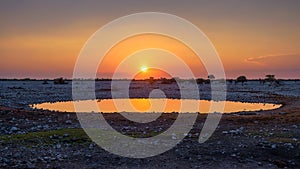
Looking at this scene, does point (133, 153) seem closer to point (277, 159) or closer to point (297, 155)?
point (277, 159)

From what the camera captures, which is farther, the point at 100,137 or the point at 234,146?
the point at 100,137

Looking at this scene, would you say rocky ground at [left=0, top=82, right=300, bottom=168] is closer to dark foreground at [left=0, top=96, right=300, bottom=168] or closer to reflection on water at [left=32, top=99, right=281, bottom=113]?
dark foreground at [left=0, top=96, right=300, bottom=168]

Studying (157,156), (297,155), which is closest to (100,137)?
(157,156)

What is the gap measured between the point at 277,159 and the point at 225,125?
26.1 ft

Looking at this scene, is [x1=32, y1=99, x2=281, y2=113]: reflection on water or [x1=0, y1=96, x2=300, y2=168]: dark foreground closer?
[x1=0, y1=96, x2=300, y2=168]: dark foreground

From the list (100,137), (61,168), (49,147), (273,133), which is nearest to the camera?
(61,168)

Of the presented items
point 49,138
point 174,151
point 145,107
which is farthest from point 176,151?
point 145,107

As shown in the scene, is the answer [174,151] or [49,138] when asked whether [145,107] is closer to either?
[49,138]

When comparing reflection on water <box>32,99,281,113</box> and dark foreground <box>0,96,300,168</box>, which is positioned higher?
reflection on water <box>32,99,281,113</box>

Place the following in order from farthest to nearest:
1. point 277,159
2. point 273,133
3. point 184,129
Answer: point 184,129, point 273,133, point 277,159

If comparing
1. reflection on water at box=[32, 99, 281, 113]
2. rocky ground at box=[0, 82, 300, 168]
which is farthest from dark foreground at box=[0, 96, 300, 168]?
reflection on water at box=[32, 99, 281, 113]

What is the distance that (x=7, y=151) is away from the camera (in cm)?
1429

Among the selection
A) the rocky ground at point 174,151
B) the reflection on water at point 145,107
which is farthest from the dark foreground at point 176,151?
the reflection on water at point 145,107

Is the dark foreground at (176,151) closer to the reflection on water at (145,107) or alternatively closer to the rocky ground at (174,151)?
the rocky ground at (174,151)
